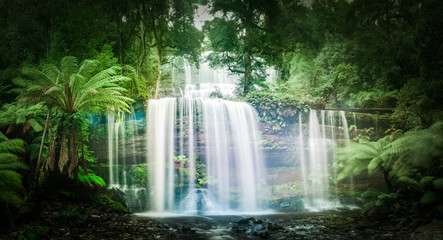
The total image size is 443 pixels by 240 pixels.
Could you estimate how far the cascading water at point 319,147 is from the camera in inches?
510

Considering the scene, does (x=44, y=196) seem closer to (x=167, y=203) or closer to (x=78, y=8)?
(x=167, y=203)

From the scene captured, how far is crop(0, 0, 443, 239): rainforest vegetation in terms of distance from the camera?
6.90m

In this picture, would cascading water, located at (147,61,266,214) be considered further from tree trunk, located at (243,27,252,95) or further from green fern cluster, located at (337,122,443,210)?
green fern cluster, located at (337,122,443,210)

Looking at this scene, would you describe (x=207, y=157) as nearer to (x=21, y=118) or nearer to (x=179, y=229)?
(x=179, y=229)

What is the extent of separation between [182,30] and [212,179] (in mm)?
9296

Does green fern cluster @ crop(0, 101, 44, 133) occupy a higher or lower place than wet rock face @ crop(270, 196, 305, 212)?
higher

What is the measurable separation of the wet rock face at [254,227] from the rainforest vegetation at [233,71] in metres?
3.15

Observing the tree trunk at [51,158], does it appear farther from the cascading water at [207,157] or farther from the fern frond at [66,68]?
the cascading water at [207,157]

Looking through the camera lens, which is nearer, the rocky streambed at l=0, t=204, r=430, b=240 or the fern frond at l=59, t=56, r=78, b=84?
the rocky streambed at l=0, t=204, r=430, b=240

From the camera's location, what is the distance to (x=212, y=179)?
1254cm

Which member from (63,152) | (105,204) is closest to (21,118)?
(63,152)

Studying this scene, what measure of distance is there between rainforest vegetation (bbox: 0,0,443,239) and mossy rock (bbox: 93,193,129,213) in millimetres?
37

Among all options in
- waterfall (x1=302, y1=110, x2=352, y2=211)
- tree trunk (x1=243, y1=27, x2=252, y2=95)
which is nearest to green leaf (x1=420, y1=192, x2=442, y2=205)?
waterfall (x1=302, y1=110, x2=352, y2=211)

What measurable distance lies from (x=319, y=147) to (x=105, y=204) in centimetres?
1003
